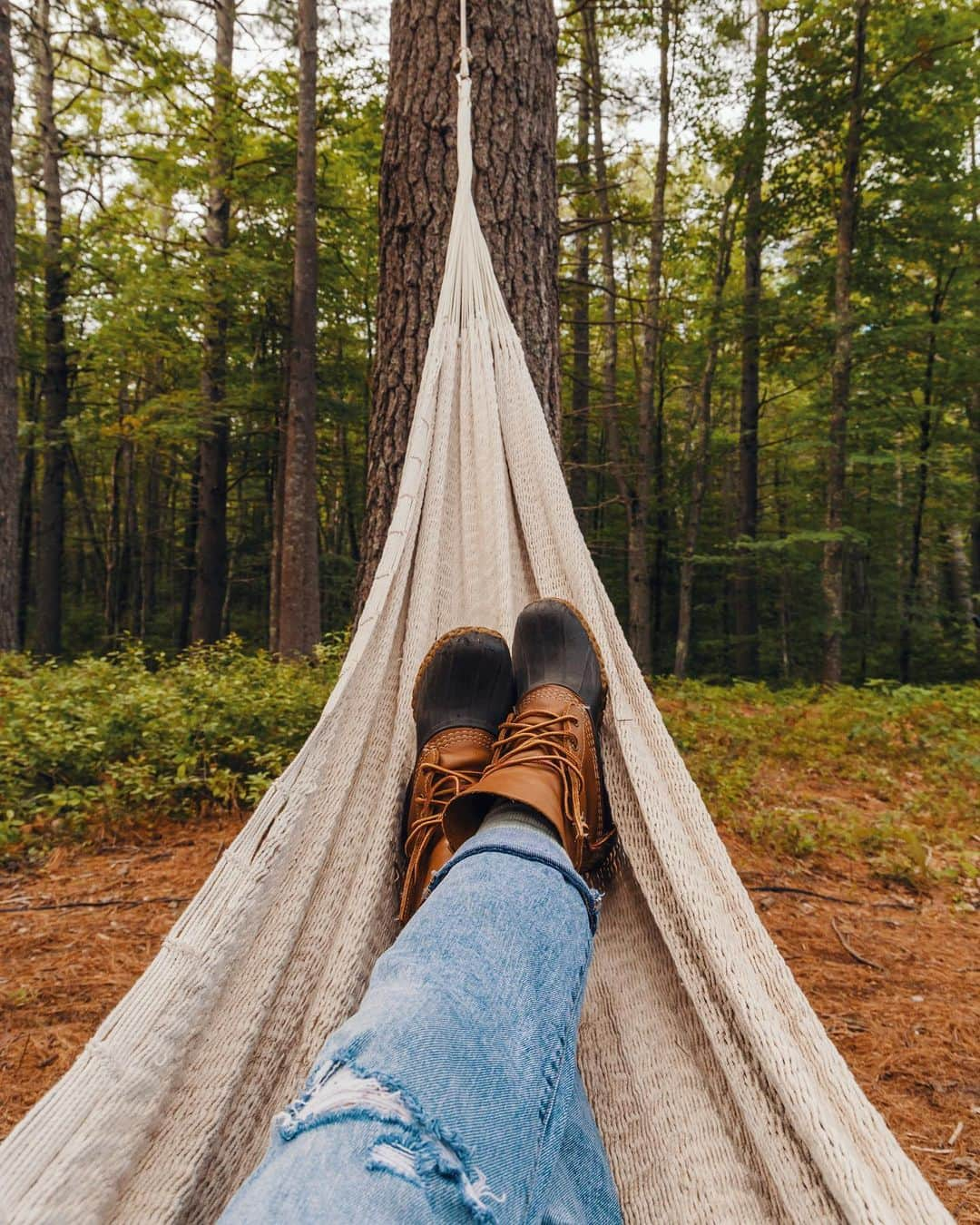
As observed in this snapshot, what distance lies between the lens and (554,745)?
108 cm

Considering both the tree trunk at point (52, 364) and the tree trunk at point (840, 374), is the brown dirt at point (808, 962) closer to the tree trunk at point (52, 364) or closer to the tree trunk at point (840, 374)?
the tree trunk at point (840, 374)

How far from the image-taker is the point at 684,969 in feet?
2.84

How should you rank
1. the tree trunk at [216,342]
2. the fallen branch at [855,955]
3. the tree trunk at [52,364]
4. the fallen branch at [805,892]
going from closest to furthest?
the fallen branch at [855,955], the fallen branch at [805,892], the tree trunk at [216,342], the tree trunk at [52,364]

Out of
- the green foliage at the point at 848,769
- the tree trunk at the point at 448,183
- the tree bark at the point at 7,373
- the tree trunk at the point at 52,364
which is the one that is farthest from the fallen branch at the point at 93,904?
the tree trunk at the point at 52,364

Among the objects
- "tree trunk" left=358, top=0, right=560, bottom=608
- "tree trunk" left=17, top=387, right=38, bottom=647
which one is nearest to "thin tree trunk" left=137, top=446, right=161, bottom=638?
"tree trunk" left=17, top=387, right=38, bottom=647

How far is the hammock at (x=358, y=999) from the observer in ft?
1.99

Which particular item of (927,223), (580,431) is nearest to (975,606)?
(927,223)

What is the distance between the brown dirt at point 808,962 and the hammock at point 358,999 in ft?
1.31

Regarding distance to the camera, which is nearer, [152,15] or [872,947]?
[872,947]

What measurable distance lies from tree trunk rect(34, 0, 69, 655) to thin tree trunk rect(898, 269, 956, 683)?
7.80 meters

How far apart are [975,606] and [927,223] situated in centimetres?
392

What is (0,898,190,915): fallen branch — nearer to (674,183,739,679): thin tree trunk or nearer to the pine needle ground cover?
the pine needle ground cover

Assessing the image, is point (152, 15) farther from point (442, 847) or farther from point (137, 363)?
point (442, 847)

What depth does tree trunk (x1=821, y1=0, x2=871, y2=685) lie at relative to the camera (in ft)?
18.6
